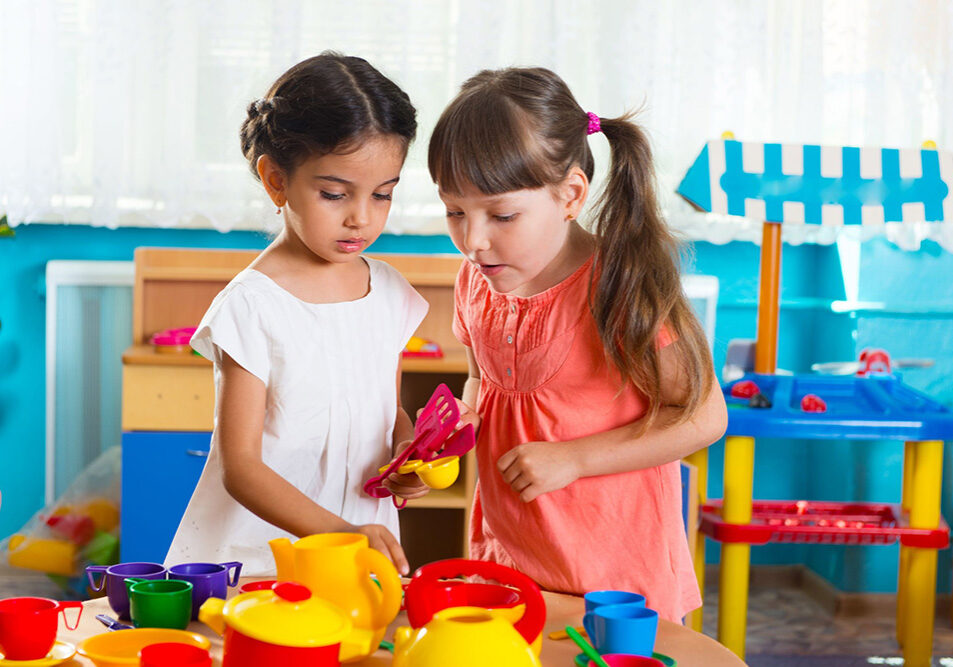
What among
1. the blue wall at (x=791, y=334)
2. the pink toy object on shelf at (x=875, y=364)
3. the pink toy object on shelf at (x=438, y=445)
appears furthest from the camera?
the blue wall at (x=791, y=334)

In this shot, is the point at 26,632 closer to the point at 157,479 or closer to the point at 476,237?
the point at 476,237

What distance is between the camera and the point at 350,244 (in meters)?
1.06

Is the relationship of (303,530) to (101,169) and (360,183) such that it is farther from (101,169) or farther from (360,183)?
(101,169)

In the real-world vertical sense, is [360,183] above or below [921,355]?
above

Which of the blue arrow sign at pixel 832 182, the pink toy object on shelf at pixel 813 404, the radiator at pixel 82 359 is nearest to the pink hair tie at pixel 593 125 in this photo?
the blue arrow sign at pixel 832 182

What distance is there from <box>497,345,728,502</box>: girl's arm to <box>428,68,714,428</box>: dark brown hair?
Result: 0.01 m

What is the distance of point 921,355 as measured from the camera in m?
2.42

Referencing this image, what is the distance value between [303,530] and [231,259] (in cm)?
154

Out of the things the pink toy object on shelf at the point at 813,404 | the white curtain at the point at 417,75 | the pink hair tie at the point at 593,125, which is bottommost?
the pink toy object on shelf at the point at 813,404

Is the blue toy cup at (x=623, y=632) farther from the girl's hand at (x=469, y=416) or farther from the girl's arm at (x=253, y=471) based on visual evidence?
the girl's hand at (x=469, y=416)

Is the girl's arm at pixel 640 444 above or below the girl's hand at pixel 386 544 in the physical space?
above

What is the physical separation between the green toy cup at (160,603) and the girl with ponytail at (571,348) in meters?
0.34

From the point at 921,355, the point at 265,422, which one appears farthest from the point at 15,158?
the point at 921,355

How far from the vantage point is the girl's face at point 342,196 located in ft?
3.40
